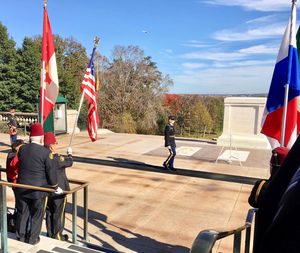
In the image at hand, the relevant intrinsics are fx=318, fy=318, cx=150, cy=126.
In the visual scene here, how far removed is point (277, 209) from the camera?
94 centimetres

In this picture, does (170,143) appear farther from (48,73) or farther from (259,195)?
(259,195)

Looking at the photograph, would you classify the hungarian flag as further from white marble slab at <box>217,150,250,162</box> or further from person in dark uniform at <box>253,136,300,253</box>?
white marble slab at <box>217,150,250,162</box>

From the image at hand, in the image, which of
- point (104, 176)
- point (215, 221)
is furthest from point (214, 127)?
point (215, 221)

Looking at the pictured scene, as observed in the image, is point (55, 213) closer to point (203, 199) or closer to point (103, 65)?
point (203, 199)

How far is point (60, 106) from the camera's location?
17562 mm

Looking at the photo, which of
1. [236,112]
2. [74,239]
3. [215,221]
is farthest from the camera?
[236,112]

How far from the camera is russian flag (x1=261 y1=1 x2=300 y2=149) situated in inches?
187

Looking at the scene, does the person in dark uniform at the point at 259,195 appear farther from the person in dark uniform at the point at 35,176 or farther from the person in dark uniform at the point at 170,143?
the person in dark uniform at the point at 170,143

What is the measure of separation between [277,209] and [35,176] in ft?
12.5

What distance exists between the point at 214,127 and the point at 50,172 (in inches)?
1462

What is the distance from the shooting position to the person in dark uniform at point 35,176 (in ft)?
13.8

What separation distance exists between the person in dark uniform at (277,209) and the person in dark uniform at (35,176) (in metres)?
3.52

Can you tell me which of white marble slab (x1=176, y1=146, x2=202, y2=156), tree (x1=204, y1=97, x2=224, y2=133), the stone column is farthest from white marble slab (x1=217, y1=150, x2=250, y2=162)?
tree (x1=204, y1=97, x2=224, y2=133)

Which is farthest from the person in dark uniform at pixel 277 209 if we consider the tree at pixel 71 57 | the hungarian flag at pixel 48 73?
the tree at pixel 71 57
